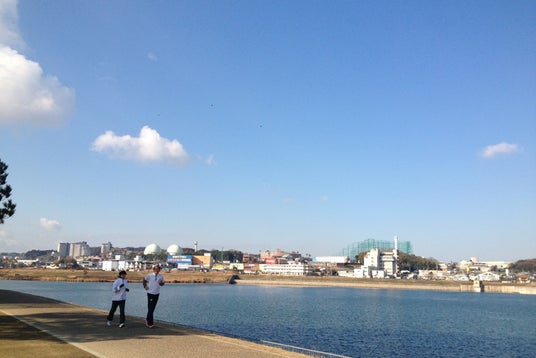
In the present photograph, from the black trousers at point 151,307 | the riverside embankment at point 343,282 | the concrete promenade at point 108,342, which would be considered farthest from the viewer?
the riverside embankment at point 343,282

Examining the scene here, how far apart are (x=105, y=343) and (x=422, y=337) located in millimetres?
32856

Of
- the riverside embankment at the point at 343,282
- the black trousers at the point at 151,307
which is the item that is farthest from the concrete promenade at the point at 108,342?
the riverside embankment at the point at 343,282

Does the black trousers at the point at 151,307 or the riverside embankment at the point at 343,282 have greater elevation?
the black trousers at the point at 151,307

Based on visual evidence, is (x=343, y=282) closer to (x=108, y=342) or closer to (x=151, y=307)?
(x=151, y=307)

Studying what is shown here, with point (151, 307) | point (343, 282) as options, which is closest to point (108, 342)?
point (151, 307)

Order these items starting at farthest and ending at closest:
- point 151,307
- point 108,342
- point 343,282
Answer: point 343,282 < point 151,307 < point 108,342

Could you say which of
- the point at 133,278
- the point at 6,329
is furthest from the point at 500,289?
the point at 6,329

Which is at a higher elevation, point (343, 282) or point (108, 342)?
point (108, 342)

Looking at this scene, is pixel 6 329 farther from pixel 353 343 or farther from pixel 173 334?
pixel 353 343

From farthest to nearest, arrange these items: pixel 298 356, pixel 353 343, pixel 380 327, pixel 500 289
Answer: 1. pixel 500 289
2. pixel 380 327
3. pixel 353 343
4. pixel 298 356

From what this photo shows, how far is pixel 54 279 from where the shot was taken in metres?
166

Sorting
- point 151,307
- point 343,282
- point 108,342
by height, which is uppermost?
point 151,307

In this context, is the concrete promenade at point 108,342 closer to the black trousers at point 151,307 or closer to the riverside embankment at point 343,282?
the black trousers at point 151,307

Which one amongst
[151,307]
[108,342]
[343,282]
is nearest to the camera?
[108,342]
